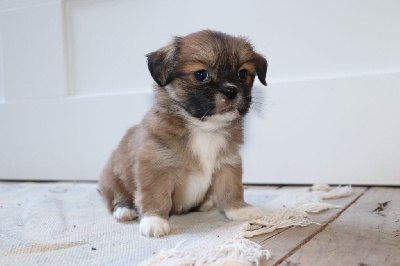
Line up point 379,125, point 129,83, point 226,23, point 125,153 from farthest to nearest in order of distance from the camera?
point 129,83, point 226,23, point 379,125, point 125,153

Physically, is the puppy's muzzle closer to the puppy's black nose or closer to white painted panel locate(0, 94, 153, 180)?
the puppy's black nose

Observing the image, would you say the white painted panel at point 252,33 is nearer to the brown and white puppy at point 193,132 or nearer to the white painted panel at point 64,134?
the white painted panel at point 64,134

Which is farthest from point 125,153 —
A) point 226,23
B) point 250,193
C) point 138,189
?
point 226,23

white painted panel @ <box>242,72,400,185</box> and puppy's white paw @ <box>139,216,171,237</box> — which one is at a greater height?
white painted panel @ <box>242,72,400,185</box>

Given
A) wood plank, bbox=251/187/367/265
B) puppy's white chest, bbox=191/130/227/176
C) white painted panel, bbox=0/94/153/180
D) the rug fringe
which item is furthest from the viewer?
white painted panel, bbox=0/94/153/180

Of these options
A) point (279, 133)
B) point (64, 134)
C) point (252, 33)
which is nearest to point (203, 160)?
point (279, 133)

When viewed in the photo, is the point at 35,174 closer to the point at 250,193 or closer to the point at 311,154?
the point at 250,193

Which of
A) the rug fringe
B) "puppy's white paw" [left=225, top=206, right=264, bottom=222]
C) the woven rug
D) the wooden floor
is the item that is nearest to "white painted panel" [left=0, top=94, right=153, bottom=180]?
the woven rug

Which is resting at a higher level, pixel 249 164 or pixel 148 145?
pixel 148 145

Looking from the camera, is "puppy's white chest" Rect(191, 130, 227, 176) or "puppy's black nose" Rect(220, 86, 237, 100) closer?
"puppy's black nose" Rect(220, 86, 237, 100)
